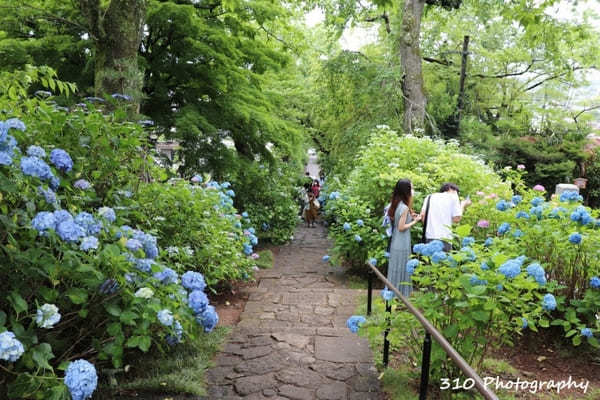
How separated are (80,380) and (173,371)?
5.01 feet

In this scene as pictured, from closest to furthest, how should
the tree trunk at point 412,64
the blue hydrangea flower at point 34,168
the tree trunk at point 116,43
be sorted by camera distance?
the blue hydrangea flower at point 34,168
the tree trunk at point 116,43
the tree trunk at point 412,64

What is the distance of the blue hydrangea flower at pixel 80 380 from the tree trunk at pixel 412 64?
35.7ft

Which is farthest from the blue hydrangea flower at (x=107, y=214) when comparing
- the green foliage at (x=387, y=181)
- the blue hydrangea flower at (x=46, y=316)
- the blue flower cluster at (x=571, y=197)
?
the green foliage at (x=387, y=181)

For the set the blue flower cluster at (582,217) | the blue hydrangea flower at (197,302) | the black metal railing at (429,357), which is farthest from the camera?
the blue flower cluster at (582,217)

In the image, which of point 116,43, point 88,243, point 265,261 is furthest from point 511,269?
point 265,261

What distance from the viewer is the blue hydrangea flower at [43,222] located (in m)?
2.23

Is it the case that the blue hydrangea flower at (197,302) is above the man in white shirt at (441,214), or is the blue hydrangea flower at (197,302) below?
below

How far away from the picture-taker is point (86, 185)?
3.10 meters

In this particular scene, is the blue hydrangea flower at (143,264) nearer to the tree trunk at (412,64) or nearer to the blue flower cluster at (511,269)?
the blue flower cluster at (511,269)

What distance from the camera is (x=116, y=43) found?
5246 mm

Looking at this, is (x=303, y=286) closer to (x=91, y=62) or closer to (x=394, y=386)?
(x=394, y=386)

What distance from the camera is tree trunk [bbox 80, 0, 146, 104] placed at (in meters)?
5.13

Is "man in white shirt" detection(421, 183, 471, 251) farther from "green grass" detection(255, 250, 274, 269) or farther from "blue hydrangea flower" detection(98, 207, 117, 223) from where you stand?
"blue hydrangea flower" detection(98, 207, 117, 223)

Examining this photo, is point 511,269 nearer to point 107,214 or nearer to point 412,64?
point 107,214
